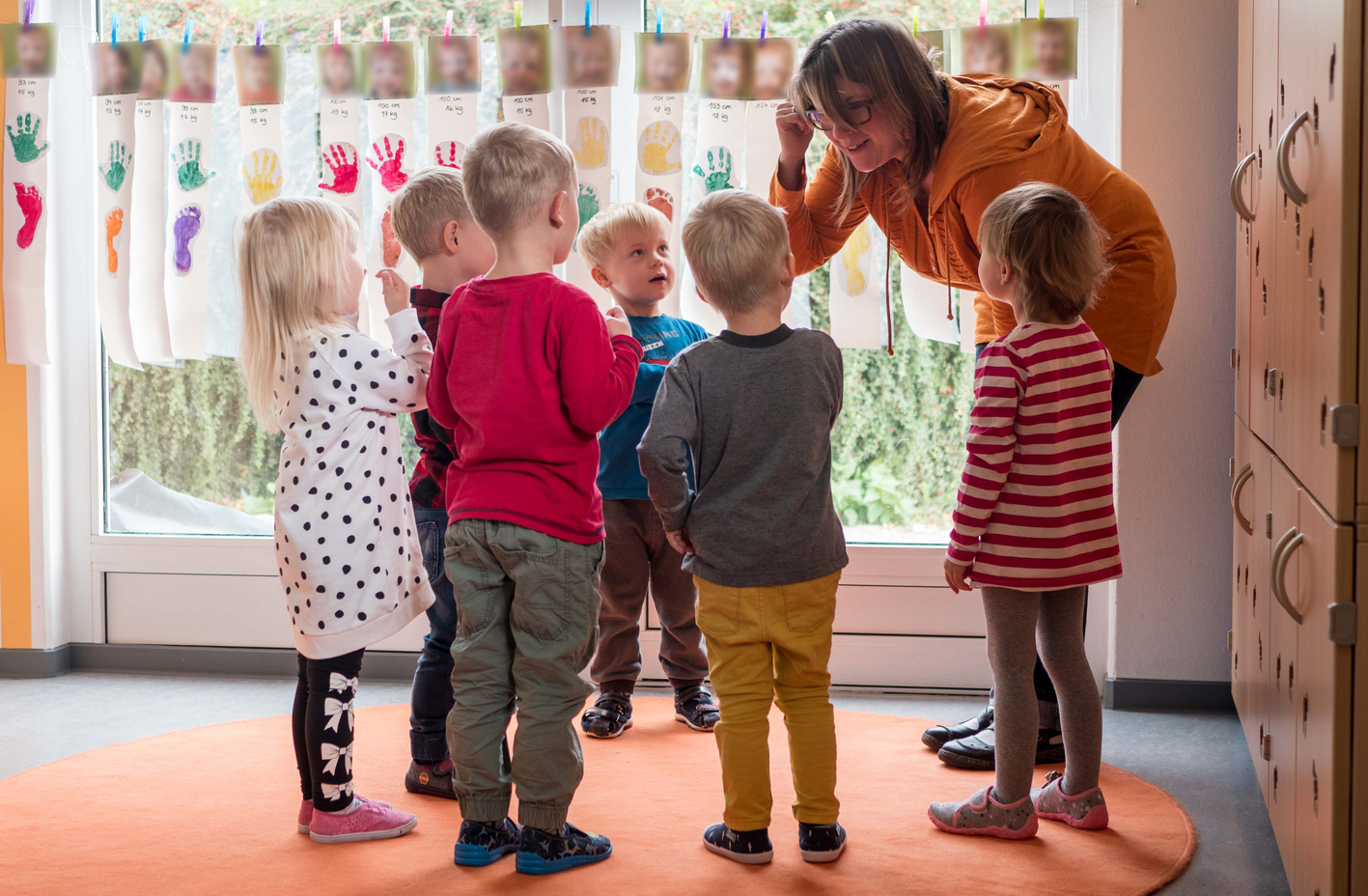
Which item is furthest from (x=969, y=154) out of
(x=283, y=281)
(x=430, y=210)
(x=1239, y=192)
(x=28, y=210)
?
(x=28, y=210)

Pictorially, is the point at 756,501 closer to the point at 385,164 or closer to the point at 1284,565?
the point at 1284,565

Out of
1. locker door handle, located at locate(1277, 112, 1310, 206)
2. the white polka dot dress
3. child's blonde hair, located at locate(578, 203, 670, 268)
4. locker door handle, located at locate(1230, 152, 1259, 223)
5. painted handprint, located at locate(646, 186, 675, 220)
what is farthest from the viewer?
painted handprint, located at locate(646, 186, 675, 220)

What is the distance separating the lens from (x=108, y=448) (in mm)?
2891

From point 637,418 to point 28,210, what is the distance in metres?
1.60

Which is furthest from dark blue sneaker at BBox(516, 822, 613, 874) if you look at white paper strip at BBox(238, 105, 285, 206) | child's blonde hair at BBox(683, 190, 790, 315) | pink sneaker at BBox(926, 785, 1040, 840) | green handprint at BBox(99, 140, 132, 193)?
green handprint at BBox(99, 140, 132, 193)

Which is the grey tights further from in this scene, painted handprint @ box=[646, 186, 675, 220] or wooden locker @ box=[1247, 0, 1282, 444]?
painted handprint @ box=[646, 186, 675, 220]

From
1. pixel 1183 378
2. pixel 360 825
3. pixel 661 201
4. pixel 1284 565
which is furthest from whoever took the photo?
pixel 661 201

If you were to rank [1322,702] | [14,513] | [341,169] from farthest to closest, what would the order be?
[14,513], [341,169], [1322,702]

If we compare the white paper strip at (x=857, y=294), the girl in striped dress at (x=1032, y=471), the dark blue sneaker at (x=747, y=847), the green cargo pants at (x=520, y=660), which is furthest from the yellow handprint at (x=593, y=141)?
the dark blue sneaker at (x=747, y=847)

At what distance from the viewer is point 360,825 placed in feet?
5.90

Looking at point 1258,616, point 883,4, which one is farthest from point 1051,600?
point 883,4

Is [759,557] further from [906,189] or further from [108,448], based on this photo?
[108,448]

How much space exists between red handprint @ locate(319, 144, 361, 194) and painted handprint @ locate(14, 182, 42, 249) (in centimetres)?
69

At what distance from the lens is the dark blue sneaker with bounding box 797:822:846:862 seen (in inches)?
66.3
